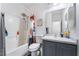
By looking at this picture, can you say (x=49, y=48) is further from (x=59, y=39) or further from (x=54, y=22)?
(x=54, y=22)

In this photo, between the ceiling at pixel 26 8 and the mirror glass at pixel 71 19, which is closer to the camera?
the ceiling at pixel 26 8

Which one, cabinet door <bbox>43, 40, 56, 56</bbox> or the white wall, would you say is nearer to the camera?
the white wall

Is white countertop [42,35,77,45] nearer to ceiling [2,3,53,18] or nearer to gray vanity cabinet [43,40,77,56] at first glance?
gray vanity cabinet [43,40,77,56]

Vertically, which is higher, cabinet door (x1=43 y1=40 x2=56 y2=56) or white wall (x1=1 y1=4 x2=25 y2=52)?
white wall (x1=1 y1=4 x2=25 y2=52)

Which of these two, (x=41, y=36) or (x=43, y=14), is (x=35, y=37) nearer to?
(x=41, y=36)

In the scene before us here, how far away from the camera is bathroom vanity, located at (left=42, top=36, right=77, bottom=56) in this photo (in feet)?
5.37

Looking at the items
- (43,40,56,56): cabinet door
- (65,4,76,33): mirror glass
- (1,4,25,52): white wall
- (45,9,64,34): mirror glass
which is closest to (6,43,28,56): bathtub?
(1,4,25,52): white wall

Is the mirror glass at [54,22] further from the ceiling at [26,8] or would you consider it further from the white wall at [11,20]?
the white wall at [11,20]

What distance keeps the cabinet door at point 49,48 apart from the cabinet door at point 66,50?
0.06m

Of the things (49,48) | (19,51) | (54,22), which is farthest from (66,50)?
(19,51)

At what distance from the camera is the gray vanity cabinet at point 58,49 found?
1.64 m

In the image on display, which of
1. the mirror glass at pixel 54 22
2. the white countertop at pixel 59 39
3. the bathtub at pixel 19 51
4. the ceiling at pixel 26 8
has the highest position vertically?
the ceiling at pixel 26 8

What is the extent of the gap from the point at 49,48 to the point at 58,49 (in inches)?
5.6

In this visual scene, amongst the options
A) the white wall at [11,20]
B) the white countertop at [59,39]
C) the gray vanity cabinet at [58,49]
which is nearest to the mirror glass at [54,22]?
the white countertop at [59,39]
